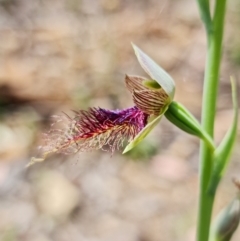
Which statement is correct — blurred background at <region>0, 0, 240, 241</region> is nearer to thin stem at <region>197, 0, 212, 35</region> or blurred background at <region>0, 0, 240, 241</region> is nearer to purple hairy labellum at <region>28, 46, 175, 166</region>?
purple hairy labellum at <region>28, 46, 175, 166</region>

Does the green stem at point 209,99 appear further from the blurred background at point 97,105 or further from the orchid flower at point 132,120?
the blurred background at point 97,105

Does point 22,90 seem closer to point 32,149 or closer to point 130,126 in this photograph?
point 32,149

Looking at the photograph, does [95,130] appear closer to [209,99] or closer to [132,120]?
[132,120]

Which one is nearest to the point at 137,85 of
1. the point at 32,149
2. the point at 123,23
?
the point at 32,149

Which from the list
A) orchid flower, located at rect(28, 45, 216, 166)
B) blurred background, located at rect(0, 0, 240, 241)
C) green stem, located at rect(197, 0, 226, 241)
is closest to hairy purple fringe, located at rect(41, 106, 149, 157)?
orchid flower, located at rect(28, 45, 216, 166)

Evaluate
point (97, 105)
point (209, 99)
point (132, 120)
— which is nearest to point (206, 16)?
point (209, 99)

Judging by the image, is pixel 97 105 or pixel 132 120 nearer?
pixel 132 120

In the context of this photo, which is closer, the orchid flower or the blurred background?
the orchid flower
